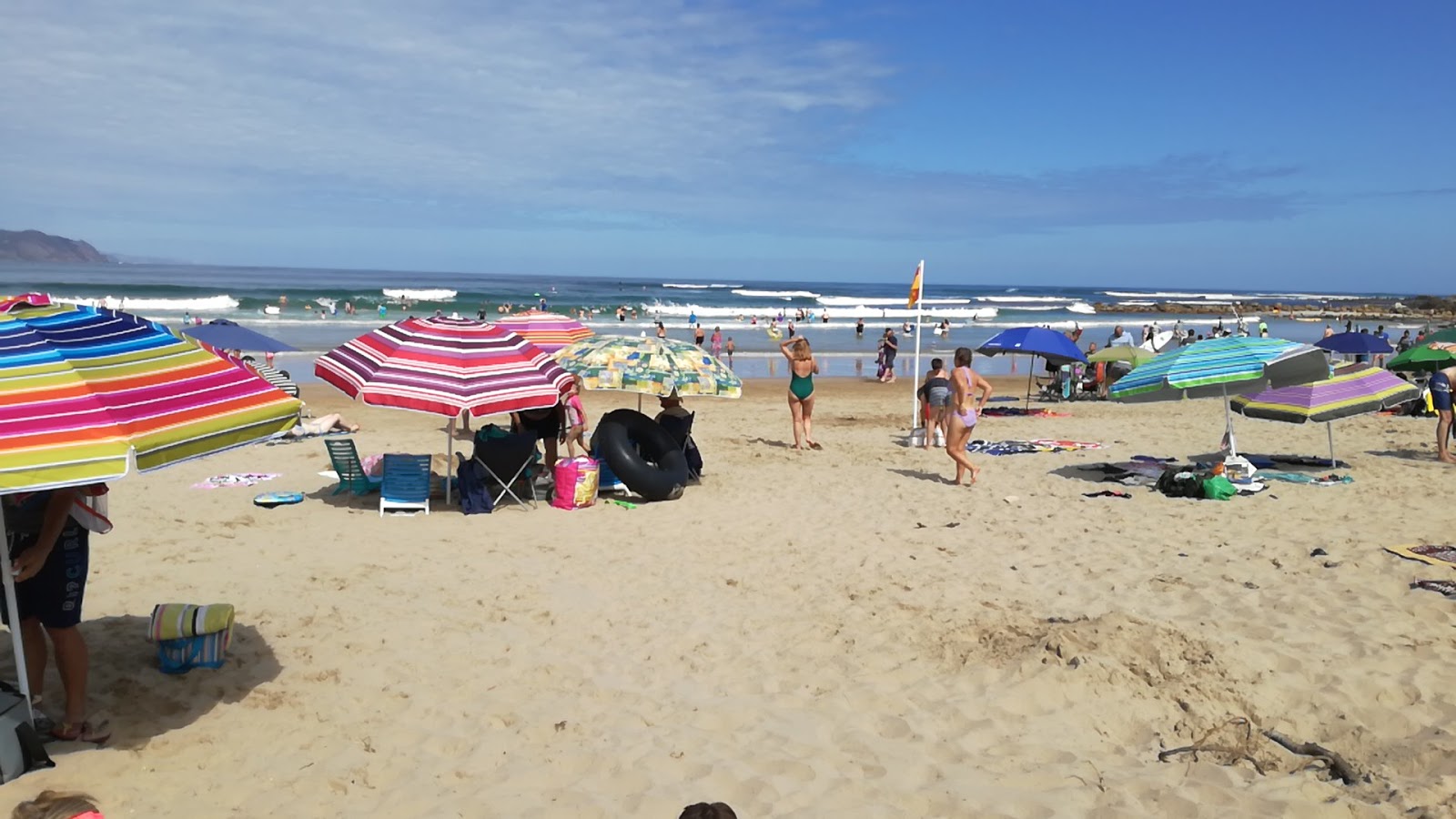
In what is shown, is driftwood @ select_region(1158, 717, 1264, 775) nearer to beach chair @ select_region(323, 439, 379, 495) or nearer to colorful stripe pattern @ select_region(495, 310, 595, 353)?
beach chair @ select_region(323, 439, 379, 495)

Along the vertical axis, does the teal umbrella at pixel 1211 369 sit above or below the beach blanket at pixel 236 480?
above

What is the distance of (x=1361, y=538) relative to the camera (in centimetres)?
696

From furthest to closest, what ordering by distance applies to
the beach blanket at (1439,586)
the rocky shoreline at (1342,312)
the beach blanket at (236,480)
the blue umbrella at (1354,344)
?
the rocky shoreline at (1342,312) → the blue umbrella at (1354,344) → the beach blanket at (236,480) → the beach blanket at (1439,586)

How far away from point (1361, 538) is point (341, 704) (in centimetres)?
689

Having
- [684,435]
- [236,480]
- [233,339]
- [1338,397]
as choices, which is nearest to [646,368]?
[684,435]

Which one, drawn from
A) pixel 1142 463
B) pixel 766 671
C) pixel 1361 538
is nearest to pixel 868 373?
pixel 1142 463

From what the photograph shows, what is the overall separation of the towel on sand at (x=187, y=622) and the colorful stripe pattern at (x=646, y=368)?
4446 millimetres

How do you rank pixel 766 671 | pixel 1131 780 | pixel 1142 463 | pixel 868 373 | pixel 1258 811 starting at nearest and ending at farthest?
1. pixel 1258 811
2. pixel 1131 780
3. pixel 766 671
4. pixel 1142 463
5. pixel 868 373

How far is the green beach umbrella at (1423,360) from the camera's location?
14.3m

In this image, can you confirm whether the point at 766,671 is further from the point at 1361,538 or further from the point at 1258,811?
the point at 1361,538

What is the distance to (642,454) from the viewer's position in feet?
30.9

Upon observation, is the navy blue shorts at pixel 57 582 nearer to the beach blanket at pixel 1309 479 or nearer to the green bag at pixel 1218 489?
the green bag at pixel 1218 489

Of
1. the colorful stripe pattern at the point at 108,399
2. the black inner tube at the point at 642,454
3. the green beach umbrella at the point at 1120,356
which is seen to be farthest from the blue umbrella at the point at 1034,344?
the colorful stripe pattern at the point at 108,399

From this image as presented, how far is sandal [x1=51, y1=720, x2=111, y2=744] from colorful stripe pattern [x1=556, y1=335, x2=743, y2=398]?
519 centimetres
